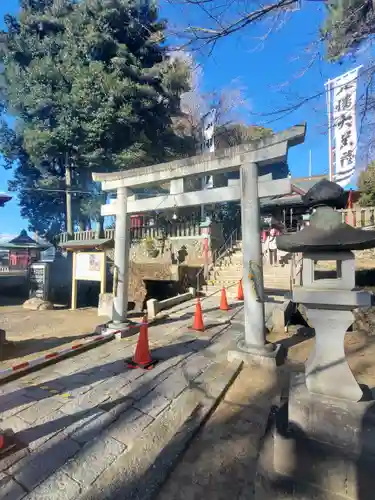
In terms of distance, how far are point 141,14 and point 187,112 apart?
9289 mm

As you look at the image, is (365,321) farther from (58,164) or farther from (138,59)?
(58,164)

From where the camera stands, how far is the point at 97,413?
352cm

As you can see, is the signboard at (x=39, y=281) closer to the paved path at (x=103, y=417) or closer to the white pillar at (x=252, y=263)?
the paved path at (x=103, y=417)

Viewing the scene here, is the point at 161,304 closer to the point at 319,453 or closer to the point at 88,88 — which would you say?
the point at 319,453

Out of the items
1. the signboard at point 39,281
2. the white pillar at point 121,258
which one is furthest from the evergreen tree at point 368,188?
the signboard at point 39,281

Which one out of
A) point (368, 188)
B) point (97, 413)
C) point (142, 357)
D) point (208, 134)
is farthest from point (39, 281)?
point (368, 188)

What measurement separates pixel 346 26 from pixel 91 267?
10523 millimetres

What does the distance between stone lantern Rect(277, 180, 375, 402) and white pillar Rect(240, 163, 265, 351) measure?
1.92 metres

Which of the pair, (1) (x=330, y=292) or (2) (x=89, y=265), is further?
(2) (x=89, y=265)

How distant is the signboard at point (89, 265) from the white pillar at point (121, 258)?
4211 mm

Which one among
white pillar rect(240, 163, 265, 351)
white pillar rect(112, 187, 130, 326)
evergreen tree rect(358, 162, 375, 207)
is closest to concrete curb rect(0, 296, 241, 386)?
white pillar rect(112, 187, 130, 326)

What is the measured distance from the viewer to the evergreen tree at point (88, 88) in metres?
18.0

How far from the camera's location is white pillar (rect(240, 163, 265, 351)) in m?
4.84

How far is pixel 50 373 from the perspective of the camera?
475cm
